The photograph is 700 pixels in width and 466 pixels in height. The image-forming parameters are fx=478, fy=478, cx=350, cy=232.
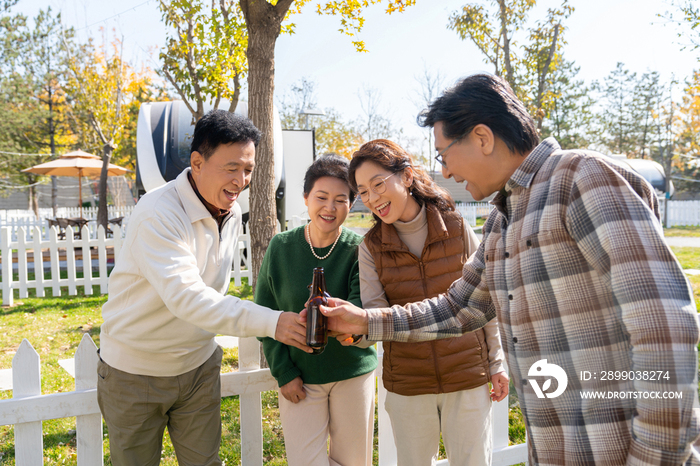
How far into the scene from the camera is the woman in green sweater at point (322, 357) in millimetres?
2561

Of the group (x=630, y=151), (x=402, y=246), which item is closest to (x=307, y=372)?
(x=402, y=246)

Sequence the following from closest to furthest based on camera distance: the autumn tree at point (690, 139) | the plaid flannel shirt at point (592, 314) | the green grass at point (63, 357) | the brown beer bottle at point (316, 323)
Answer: the plaid flannel shirt at point (592, 314) → the brown beer bottle at point (316, 323) → the green grass at point (63, 357) → the autumn tree at point (690, 139)

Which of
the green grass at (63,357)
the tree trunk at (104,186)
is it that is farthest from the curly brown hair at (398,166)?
the tree trunk at (104,186)

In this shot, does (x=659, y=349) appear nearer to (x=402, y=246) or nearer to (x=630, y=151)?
(x=402, y=246)

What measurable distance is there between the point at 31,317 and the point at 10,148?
25909mm

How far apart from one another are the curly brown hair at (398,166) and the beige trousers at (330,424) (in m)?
0.94

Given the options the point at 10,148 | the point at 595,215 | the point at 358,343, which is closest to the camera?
the point at 595,215

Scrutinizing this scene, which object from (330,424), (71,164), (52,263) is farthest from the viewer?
(71,164)

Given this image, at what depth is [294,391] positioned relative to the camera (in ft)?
8.31

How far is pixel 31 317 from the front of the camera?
7781 millimetres

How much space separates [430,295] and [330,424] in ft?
2.98

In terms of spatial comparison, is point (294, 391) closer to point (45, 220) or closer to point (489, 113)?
point (489, 113)

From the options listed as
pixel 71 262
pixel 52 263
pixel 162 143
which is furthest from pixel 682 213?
pixel 52 263

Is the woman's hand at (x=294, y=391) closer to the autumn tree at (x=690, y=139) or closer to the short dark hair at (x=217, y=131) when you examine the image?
the short dark hair at (x=217, y=131)
